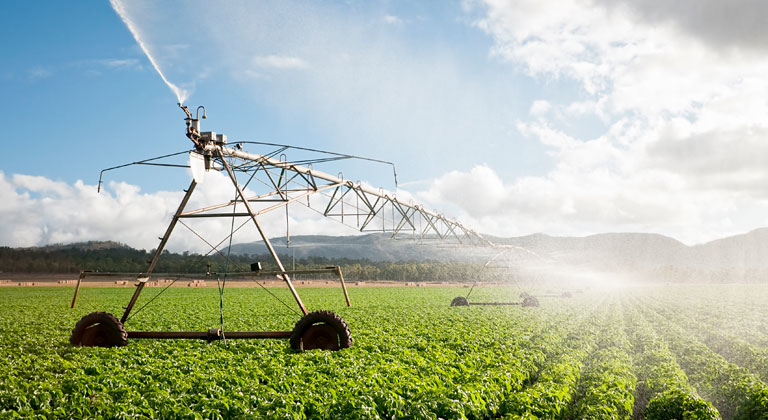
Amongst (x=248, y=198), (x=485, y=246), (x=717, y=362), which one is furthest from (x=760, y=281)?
(x=248, y=198)

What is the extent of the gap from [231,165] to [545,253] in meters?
36.2

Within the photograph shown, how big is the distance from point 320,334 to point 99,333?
6.42 metres

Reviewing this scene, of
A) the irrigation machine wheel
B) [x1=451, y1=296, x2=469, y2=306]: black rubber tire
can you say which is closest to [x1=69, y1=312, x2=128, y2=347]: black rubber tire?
the irrigation machine wheel

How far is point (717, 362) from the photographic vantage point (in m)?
14.7

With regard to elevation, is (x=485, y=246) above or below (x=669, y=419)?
above

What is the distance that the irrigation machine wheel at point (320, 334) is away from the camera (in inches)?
551

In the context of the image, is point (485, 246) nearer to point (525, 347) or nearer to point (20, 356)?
point (525, 347)

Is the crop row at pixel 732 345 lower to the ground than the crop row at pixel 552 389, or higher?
lower

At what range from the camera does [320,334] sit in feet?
46.2

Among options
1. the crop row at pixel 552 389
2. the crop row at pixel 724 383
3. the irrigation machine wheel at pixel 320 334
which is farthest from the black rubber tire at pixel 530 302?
the irrigation machine wheel at pixel 320 334

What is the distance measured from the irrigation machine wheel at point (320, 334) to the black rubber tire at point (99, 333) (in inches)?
199

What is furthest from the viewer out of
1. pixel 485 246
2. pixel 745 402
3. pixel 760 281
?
pixel 760 281

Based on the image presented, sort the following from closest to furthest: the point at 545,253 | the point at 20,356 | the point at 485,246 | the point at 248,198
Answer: the point at 20,356
the point at 248,198
the point at 485,246
the point at 545,253

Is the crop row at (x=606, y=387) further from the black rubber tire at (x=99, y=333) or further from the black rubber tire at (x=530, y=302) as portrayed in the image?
the black rubber tire at (x=530, y=302)
